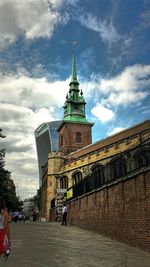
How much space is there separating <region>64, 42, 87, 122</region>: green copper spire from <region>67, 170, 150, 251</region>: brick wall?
61812 millimetres

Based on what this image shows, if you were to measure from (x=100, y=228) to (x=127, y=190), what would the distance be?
4.71 meters

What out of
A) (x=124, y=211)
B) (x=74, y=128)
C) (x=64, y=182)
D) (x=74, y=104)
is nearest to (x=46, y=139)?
(x=74, y=104)

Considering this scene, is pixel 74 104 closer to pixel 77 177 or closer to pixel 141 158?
pixel 77 177

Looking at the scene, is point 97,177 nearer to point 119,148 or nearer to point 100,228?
point 100,228

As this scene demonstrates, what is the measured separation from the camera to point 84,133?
258 feet

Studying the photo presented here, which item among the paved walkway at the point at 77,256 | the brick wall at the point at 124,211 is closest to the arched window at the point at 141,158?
the brick wall at the point at 124,211

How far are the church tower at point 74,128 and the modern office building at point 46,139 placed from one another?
69.3 meters

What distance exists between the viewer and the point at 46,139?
539 ft

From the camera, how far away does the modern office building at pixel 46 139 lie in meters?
158

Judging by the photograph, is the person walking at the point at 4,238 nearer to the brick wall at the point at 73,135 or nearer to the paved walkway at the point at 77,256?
the paved walkway at the point at 77,256

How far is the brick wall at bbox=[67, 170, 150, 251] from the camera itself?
11891 millimetres

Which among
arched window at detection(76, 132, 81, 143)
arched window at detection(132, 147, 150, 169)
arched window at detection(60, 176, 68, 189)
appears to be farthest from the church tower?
arched window at detection(132, 147, 150, 169)

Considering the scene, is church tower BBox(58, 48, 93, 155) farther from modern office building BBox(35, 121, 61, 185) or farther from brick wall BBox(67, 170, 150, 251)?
modern office building BBox(35, 121, 61, 185)

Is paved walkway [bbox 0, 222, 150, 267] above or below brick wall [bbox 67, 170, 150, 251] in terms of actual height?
below
